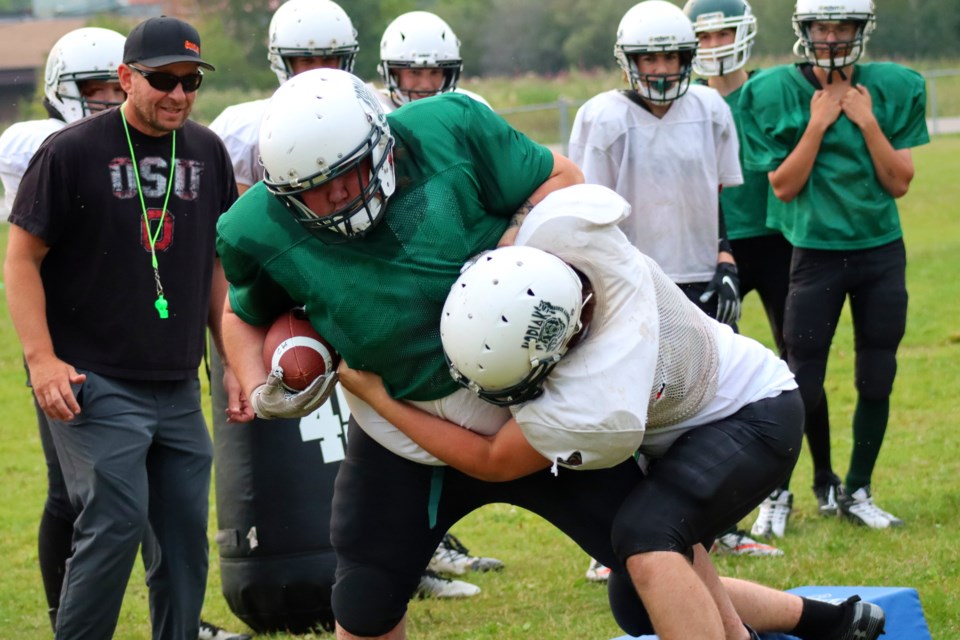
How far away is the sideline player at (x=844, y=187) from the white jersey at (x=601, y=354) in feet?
8.38

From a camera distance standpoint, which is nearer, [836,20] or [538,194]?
[538,194]

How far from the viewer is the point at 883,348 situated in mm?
5945

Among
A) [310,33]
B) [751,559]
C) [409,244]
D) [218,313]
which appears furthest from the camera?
[310,33]

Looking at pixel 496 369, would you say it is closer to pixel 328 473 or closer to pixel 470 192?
pixel 470 192

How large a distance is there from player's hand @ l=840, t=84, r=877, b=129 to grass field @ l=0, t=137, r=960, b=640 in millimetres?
1703

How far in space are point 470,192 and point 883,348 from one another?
3008 millimetres

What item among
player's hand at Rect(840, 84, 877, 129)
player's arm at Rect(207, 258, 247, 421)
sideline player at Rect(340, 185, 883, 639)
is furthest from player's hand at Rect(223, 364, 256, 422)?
player's hand at Rect(840, 84, 877, 129)

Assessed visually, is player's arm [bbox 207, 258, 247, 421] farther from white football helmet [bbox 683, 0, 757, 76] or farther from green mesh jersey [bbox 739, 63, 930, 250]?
white football helmet [bbox 683, 0, 757, 76]

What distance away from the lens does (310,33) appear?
18.9 feet

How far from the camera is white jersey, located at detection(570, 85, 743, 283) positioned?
216 inches

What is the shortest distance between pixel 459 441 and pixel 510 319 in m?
0.44

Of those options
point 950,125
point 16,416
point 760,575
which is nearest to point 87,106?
point 760,575

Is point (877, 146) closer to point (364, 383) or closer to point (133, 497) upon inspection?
point (364, 383)

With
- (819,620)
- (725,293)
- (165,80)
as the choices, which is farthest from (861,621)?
(165,80)
